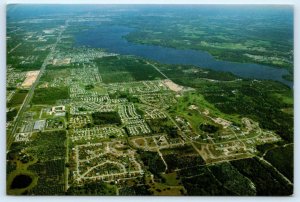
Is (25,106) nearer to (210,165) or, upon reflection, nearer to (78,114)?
(78,114)

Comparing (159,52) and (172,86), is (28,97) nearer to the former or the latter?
(172,86)

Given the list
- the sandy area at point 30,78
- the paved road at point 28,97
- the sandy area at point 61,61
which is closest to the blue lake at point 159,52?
the paved road at point 28,97

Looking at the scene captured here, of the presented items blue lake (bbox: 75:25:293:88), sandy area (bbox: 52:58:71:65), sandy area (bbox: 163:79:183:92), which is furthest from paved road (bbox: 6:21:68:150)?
sandy area (bbox: 163:79:183:92)

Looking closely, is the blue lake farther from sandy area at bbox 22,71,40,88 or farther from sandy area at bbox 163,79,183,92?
sandy area at bbox 22,71,40,88

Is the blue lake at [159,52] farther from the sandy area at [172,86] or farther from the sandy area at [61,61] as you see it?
the sandy area at [172,86]

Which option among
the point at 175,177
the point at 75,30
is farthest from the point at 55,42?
the point at 175,177
